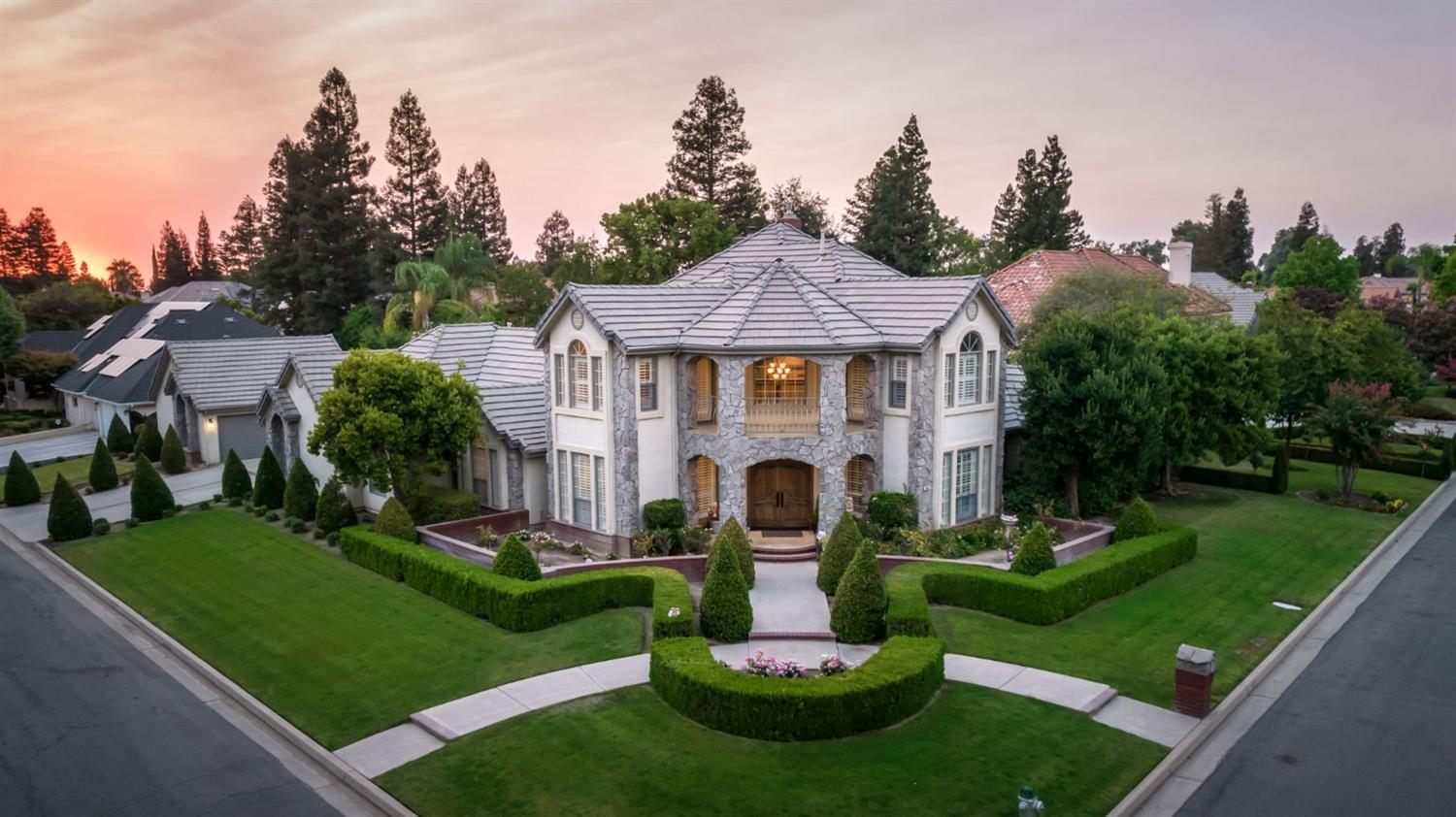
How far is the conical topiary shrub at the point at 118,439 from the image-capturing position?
4638 cm

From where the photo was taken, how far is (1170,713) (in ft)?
56.2

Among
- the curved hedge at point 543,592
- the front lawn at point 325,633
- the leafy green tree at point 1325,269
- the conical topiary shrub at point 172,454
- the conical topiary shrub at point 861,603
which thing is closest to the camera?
the front lawn at point 325,633

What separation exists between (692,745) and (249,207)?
131833mm

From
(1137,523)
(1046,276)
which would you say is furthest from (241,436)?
(1046,276)

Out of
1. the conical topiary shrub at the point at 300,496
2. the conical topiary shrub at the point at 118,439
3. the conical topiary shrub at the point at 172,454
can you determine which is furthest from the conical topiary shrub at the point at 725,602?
the conical topiary shrub at the point at 118,439

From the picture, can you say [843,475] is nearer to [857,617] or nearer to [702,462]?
[702,462]

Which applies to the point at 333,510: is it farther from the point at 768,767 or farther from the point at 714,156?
the point at 714,156

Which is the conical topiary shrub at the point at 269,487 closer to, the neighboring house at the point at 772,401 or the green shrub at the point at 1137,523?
the neighboring house at the point at 772,401

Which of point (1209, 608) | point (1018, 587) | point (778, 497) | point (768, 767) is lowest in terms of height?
point (768, 767)

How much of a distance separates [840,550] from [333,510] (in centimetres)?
1801

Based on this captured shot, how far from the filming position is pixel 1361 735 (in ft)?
54.7

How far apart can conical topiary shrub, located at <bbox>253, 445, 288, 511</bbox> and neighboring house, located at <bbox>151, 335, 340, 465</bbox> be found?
955cm

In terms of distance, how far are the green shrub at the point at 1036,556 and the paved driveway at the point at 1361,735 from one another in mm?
6170

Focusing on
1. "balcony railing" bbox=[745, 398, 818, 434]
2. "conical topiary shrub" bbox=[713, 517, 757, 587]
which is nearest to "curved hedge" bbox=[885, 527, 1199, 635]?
"conical topiary shrub" bbox=[713, 517, 757, 587]
